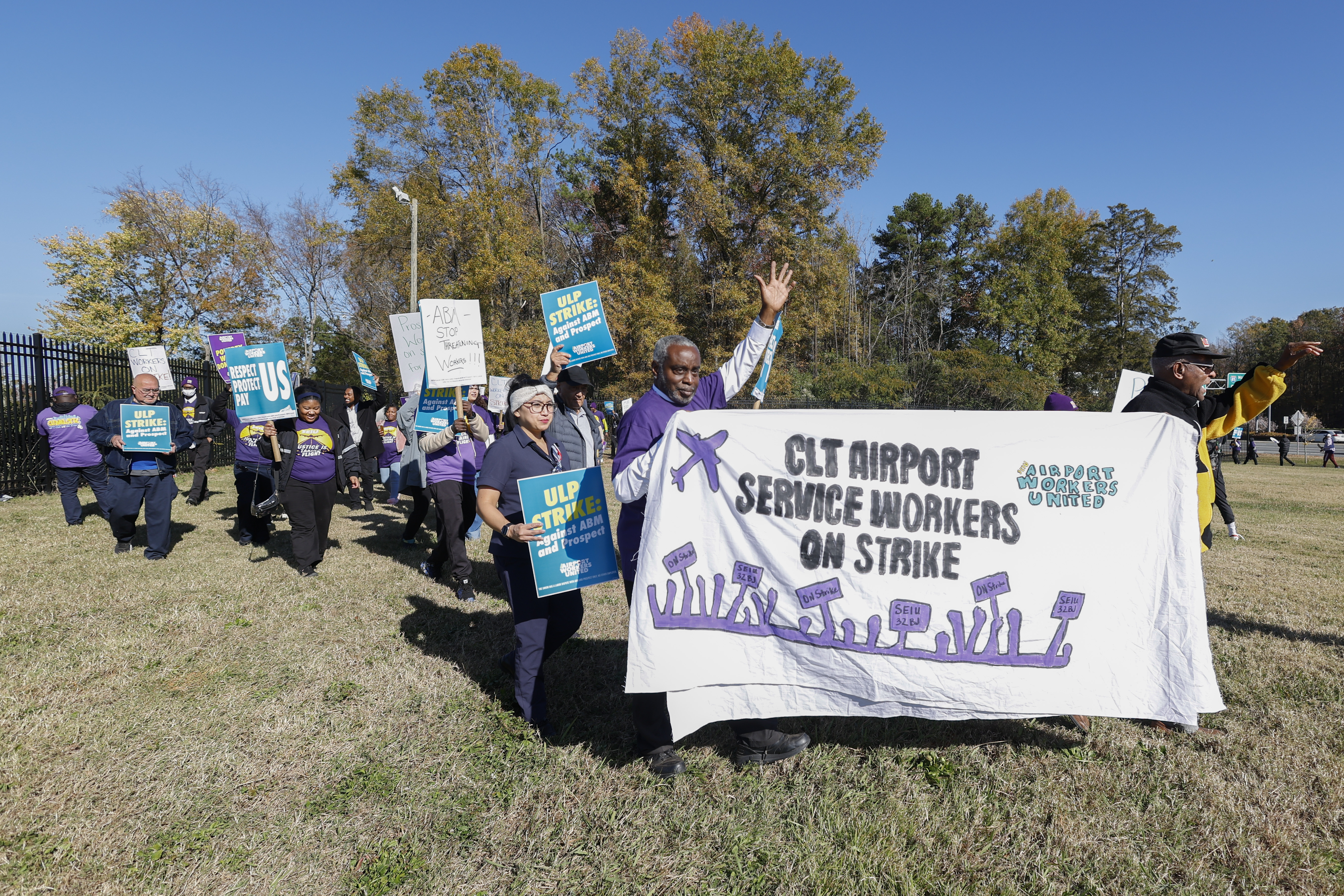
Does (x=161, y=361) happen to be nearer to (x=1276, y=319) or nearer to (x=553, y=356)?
(x=553, y=356)

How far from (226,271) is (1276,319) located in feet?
303

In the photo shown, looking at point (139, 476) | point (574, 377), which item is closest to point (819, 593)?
point (574, 377)

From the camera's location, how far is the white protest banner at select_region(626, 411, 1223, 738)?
11.1 ft

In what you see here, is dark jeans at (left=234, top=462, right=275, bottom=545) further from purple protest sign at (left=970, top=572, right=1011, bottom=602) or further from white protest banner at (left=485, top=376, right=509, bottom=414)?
purple protest sign at (left=970, top=572, right=1011, bottom=602)

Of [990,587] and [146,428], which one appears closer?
[990,587]

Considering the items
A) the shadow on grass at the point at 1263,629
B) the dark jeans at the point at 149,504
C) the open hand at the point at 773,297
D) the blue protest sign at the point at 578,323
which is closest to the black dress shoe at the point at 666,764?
the open hand at the point at 773,297

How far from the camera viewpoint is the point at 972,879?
283cm

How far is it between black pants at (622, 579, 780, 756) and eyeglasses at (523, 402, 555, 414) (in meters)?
1.21

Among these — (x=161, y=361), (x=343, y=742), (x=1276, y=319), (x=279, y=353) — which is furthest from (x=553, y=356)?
(x=1276, y=319)

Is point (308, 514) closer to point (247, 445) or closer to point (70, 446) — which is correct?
point (247, 445)

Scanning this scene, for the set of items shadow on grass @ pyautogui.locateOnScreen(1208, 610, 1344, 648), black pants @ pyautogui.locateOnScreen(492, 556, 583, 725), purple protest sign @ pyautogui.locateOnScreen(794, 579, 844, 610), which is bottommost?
shadow on grass @ pyautogui.locateOnScreen(1208, 610, 1344, 648)

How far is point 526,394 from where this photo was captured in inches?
164

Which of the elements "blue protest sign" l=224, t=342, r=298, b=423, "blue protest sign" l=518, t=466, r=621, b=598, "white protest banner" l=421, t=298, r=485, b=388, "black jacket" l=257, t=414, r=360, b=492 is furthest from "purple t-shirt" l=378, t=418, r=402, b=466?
"blue protest sign" l=518, t=466, r=621, b=598

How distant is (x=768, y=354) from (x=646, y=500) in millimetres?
1325
